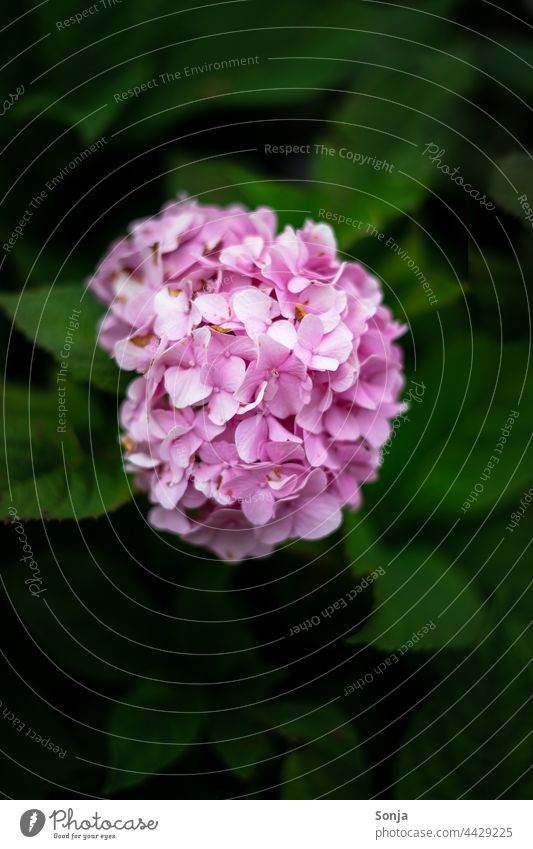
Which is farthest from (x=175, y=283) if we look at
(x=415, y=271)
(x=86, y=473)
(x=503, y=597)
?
(x=503, y=597)

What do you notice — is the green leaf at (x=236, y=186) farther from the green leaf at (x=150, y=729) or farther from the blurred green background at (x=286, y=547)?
the green leaf at (x=150, y=729)

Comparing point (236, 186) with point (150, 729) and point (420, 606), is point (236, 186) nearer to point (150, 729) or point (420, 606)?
point (420, 606)

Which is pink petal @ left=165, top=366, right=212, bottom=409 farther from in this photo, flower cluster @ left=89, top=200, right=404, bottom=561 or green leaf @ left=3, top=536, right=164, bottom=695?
green leaf @ left=3, top=536, right=164, bottom=695

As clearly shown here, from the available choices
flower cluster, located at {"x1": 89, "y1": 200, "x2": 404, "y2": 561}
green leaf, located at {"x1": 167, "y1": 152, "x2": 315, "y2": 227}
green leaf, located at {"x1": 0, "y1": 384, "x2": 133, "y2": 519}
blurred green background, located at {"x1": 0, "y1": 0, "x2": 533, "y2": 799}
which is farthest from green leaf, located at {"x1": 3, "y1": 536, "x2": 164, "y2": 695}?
green leaf, located at {"x1": 167, "y1": 152, "x2": 315, "y2": 227}

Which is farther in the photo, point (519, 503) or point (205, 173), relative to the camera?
point (205, 173)

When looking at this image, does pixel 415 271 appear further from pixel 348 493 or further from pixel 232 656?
pixel 232 656

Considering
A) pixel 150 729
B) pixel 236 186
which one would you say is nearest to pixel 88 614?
pixel 150 729
